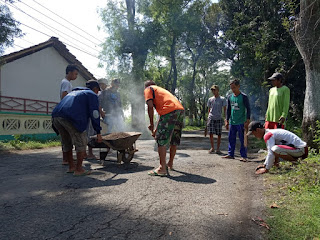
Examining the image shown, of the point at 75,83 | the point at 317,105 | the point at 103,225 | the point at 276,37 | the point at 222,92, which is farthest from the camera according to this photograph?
the point at 222,92

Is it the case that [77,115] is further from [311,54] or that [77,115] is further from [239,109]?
[311,54]

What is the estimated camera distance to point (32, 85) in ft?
52.4

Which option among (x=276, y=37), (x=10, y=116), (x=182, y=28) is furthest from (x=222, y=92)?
(x=10, y=116)

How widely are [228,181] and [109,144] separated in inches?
89.5

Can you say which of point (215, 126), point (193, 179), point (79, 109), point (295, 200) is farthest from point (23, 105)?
point (295, 200)

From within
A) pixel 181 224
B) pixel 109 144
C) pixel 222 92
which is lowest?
pixel 181 224

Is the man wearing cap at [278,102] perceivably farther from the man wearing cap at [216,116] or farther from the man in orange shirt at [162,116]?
the man in orange shirt at [162,116]

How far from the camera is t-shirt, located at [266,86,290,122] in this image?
5.16 meters

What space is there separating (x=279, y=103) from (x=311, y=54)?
4.85 feet

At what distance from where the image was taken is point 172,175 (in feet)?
15.3

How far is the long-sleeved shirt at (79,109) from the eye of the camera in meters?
4.25

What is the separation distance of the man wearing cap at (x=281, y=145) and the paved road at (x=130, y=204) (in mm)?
468

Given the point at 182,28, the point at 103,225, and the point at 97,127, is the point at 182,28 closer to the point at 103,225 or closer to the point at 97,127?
the point at 97,127

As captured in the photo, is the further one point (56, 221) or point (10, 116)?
point (10, 116)
